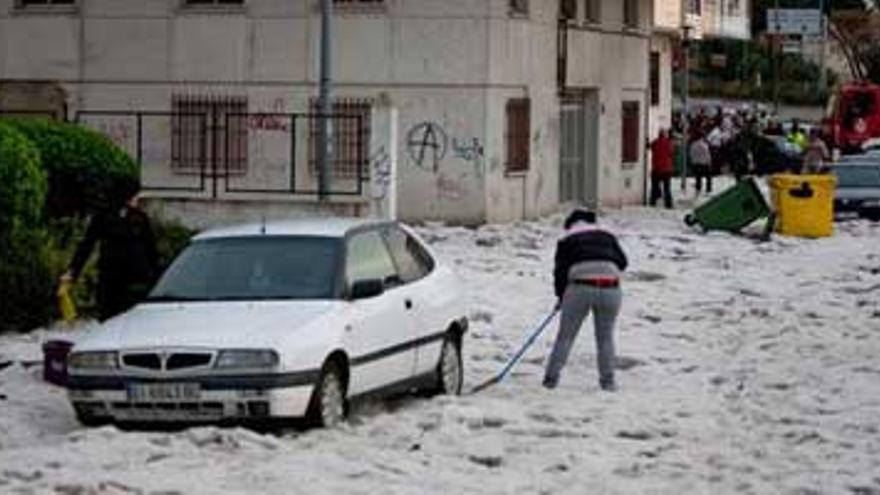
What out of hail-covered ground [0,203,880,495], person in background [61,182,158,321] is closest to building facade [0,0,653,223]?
hail-covered ground [0,203,880,495]

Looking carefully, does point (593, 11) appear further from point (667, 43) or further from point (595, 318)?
point (595, 318)

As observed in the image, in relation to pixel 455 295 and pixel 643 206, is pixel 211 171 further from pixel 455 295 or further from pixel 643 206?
pixel 455 295

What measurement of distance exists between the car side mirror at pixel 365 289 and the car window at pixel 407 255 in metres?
0.91

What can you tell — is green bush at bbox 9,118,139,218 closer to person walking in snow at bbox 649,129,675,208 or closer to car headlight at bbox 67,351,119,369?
car headlight at bbox 67,351,119,369

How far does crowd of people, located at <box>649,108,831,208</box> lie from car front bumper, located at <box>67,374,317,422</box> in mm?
31879

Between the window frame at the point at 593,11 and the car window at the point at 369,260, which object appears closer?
the car window at the point at 369,260

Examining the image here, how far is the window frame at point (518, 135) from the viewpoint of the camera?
36594 mm

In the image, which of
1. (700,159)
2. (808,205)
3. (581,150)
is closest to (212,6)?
(581,150)

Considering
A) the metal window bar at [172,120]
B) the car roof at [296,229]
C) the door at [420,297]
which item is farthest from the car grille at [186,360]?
the metal window bar at [172,120]

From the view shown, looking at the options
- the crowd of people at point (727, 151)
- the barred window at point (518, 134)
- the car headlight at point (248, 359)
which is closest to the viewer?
the car headlight at point (248, 359)

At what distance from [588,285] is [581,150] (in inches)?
1022

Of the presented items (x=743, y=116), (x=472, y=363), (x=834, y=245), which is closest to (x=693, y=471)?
(x=472, y=363)

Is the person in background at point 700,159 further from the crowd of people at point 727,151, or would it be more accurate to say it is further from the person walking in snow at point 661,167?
the person walking in snow at point 661,167

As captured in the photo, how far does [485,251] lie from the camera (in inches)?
1228
